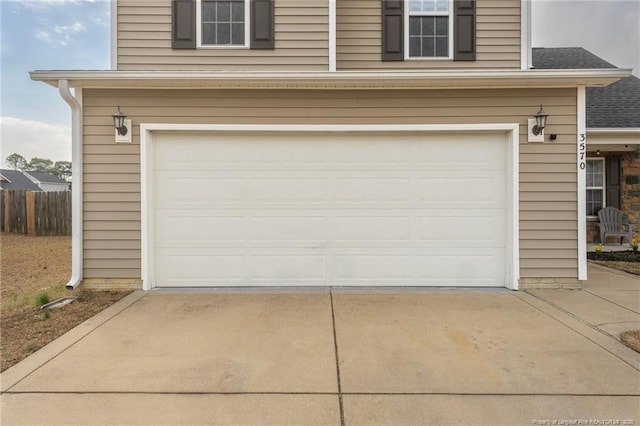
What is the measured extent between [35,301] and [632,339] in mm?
6666

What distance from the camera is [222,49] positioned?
16.9 ft

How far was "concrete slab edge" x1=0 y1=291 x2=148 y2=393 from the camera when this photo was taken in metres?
2.60

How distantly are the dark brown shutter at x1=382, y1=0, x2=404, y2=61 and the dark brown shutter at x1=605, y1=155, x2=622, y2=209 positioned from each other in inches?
272

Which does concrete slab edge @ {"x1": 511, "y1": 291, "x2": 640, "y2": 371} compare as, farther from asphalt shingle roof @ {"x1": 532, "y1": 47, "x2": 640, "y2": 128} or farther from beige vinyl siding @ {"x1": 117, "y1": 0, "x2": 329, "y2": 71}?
asphalt shingle roof @ {"x1": 532, "y1": 47, "x2": 640, "y2": 128}

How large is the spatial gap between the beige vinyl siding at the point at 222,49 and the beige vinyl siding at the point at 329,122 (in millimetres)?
559

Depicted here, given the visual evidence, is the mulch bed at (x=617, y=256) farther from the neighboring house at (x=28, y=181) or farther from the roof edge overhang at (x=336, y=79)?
the neighboring house at (x=28, y=181)

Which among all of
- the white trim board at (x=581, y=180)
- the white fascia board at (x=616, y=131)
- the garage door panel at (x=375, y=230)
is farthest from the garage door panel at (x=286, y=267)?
the white fascia board at (x=616, y=131)

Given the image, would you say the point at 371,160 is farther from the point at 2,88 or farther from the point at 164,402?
the point at 2,88

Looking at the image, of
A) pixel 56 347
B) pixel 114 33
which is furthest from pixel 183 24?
pixel 56 347

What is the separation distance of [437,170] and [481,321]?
2.16 m

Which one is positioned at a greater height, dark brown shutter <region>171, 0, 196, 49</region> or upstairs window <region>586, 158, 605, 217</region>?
dark brown shutter <region>171, 0, 196, 49</region>

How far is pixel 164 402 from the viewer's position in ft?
7.52

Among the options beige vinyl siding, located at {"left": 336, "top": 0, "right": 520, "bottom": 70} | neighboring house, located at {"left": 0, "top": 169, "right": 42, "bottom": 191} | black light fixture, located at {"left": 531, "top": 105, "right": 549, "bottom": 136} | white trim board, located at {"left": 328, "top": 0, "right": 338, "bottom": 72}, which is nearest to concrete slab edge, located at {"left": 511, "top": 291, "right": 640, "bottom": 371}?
black light fixture, located at {"left": 531, "top": 105, "right": 549, "bottom": 136}

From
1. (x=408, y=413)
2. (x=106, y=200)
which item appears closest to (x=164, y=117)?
(x=106, y=200)
